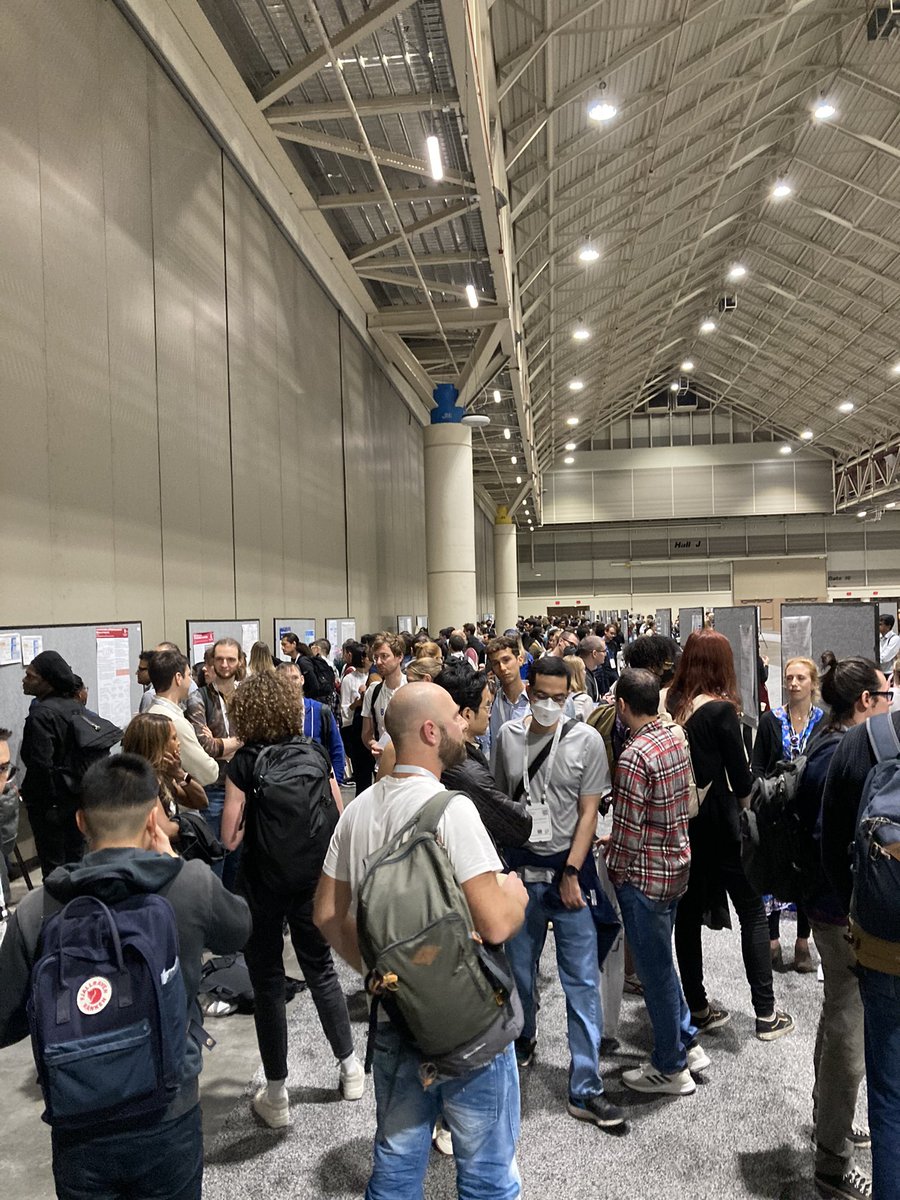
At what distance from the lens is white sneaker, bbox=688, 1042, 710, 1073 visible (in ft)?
11.5

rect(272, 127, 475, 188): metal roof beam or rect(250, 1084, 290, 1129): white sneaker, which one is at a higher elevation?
Answer: rect(272, 127, 475, 188): metal roof beam

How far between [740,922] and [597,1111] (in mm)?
1072

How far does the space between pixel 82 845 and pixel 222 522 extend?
5.22 meters

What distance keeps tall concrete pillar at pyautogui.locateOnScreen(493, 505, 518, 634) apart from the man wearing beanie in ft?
109

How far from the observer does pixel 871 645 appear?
5141 mm

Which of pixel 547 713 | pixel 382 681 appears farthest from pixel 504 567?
pixel 547 713

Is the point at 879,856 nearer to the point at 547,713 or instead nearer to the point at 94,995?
the point at 547,713

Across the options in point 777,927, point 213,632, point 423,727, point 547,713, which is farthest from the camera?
point 213,632

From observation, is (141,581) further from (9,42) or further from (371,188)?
(371,188)

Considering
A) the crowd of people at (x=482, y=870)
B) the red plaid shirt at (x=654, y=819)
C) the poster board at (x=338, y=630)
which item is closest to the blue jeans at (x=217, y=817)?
the crowd of people at (x=482, y=870)

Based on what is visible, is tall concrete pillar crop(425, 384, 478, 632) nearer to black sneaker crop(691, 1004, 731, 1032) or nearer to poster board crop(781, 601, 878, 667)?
poster board crop(781, 601, 878, 667)

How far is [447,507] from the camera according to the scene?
17.9 m

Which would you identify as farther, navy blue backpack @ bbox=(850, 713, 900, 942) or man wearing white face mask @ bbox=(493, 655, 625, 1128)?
man wearing white face mask @ bbox=(493, 655, 625, 1128)

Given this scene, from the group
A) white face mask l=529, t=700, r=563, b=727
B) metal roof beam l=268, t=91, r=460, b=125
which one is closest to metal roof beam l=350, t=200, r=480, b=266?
metal roof beam l=268, t=91, r=460, b=125
